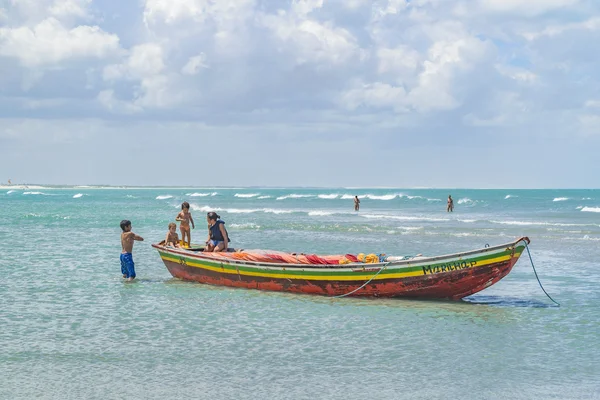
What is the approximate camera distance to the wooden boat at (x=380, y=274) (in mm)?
13422

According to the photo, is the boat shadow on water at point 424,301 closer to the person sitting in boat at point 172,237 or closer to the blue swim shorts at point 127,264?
the blue swim shorts at point 127,264

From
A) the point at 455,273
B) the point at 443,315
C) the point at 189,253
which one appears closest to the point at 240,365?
the point at 443,315

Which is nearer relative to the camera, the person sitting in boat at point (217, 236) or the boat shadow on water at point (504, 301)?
the boat shadow on water at point (504, 301)

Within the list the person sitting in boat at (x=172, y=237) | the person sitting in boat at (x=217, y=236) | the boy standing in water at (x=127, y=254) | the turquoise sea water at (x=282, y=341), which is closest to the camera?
the turquoise sea water at (x=282, y=341)

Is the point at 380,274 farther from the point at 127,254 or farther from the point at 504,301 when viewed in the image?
the point at 127,254

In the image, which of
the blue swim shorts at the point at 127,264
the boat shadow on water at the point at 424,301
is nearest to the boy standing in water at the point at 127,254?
the blue swim shorts at the point at 127,264

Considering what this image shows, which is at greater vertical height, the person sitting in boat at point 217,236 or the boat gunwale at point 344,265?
the person sitting in boat at point 217,236

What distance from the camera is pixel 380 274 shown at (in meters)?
14.0

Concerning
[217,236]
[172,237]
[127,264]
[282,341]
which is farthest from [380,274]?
[127,264]

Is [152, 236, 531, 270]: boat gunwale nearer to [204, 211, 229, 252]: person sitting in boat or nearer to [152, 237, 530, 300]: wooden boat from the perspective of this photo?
[152, 237, 530, 300]: wooden boat

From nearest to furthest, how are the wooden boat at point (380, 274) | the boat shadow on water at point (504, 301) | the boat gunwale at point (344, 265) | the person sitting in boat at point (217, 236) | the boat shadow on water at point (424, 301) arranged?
the boat gunwale at point (344, 265) < the wooden boat at point (380, 274) < the boat shadow on water at point (424, 301) < the boat shadow on water at point (504, 301) < the person sitting in boat at point (217, 236)

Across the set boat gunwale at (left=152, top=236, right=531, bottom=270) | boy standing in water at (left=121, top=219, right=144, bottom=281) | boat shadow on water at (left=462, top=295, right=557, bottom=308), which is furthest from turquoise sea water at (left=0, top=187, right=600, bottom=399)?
boat gunwale at (left=152, top=236, right=531, bottom=270)

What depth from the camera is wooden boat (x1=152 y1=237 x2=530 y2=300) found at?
13.4 metres

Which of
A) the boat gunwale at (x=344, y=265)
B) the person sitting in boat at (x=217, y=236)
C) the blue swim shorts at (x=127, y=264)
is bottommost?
the blue swim shorts at (x=127, y=264)
